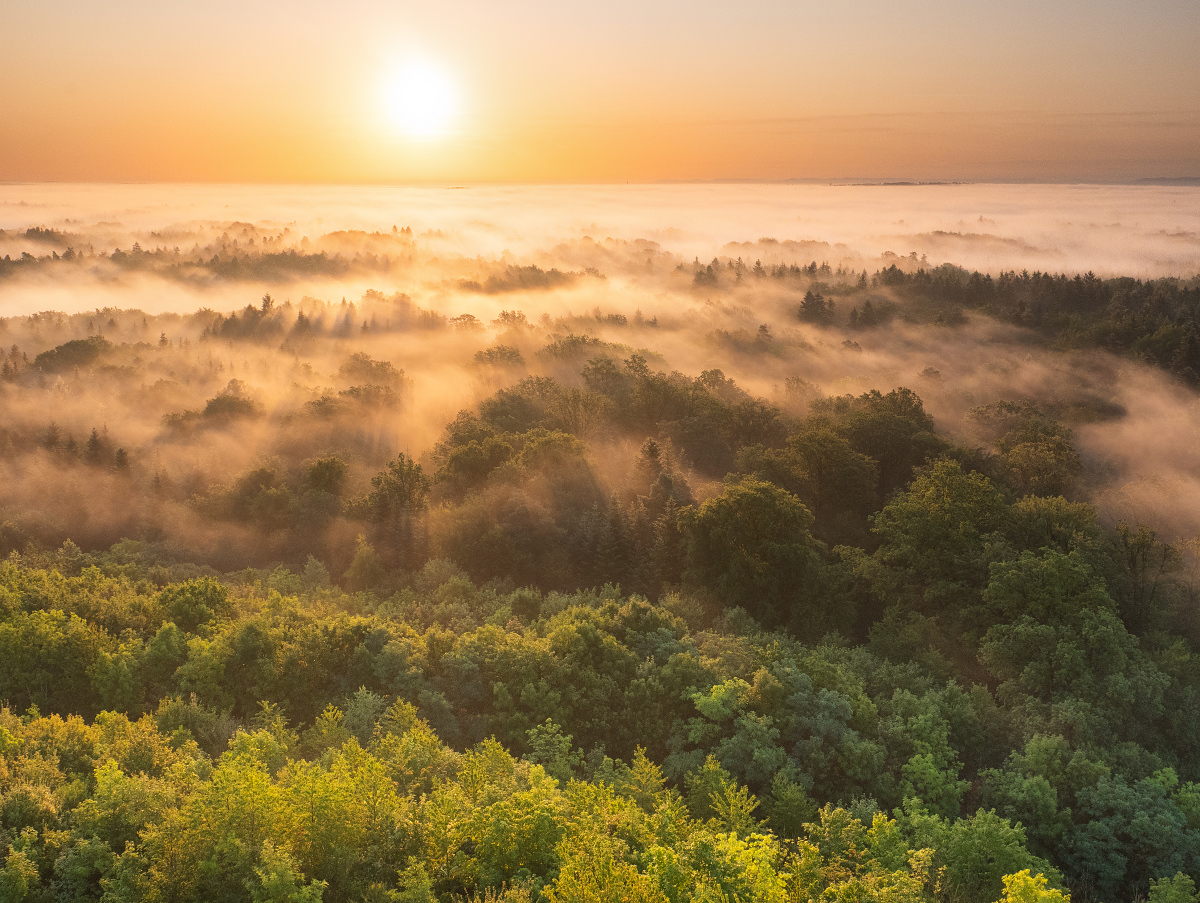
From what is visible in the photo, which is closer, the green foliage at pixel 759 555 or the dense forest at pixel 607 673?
the dense forest at pixel 607 673

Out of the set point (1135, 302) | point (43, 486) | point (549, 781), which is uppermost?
point (1135, 302)

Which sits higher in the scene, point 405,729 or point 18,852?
point 18,852

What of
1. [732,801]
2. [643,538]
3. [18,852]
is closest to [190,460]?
[643,538]

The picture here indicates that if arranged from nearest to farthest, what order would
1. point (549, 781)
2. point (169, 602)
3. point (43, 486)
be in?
point (549, 781), point (169, 602), point (43, 486)

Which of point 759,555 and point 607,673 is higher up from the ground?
point 759,555

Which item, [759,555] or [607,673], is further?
[759,555]

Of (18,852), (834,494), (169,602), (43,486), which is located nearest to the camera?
(18,852)

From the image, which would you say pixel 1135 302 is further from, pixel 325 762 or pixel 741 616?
pixel 325 762

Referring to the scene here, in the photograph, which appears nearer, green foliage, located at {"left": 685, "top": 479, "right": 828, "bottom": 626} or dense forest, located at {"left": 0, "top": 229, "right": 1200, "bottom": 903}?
dense forest, located at {"left": 0, "top": 229, "right": 1200, "bottom": 903}
